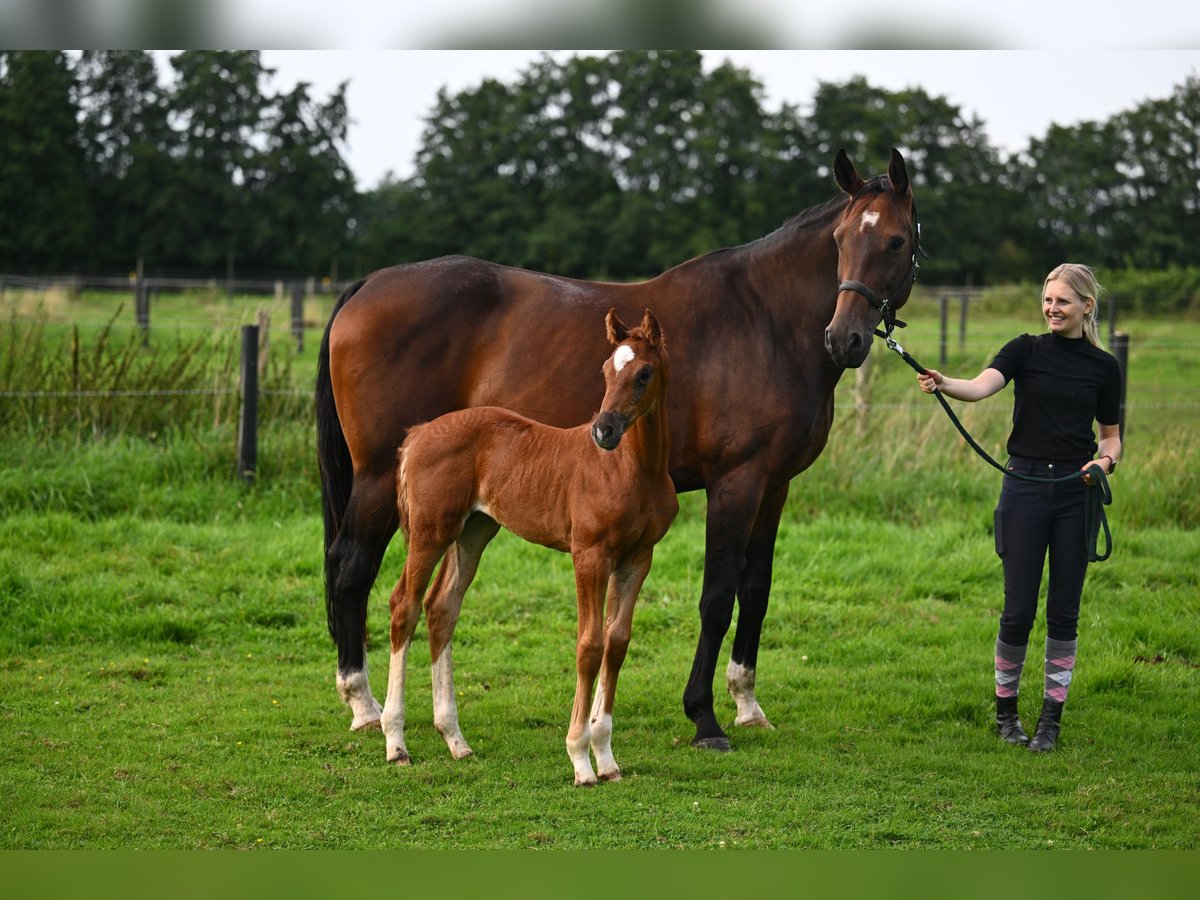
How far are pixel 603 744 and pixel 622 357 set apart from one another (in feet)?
5.31

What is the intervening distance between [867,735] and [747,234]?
3659cm

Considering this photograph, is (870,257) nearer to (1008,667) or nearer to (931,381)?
(931,381)

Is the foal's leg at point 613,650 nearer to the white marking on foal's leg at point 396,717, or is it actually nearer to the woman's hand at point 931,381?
the white marking on foal's leg at point 396,717

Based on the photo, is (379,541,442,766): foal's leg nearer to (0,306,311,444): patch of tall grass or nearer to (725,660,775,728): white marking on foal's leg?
(725,660,775,728): white marking on foal's leg

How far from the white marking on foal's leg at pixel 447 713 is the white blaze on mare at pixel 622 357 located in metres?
1.61

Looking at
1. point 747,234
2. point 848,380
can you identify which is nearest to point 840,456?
point 848,380

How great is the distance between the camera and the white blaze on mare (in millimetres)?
4211

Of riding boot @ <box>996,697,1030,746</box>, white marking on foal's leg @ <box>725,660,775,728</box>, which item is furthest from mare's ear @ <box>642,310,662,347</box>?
riding boot @ <box>996,697,1030,746</box>

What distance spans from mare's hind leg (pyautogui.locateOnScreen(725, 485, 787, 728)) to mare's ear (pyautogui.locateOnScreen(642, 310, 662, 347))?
4.66 feet

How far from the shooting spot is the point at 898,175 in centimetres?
499

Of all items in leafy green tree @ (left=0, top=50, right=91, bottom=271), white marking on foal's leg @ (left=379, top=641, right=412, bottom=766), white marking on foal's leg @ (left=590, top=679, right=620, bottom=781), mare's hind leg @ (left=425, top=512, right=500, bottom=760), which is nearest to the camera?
white marking on foal's leg @ (left=590, top=679, right=620, bottom=781)

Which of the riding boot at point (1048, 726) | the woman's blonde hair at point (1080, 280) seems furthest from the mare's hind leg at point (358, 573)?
the woman's blonde hair at point (1080, 280)

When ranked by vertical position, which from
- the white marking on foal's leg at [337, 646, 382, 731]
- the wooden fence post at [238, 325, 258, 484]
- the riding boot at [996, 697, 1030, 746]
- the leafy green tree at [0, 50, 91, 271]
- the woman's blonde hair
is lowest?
the white marking on foal's leg at [337, 646, 382, 731]

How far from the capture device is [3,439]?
899 cm
